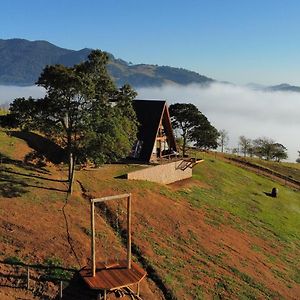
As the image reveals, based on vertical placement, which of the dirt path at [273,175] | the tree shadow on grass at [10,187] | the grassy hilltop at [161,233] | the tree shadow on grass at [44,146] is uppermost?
the tree shadow on grass at [44,146]

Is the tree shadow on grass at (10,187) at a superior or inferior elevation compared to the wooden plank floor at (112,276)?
superior

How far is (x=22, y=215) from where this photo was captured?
107ft

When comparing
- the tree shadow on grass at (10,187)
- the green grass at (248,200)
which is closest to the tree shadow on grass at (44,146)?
the tree shadow on grass at (10,187)

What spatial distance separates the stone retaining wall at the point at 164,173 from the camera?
155 ft

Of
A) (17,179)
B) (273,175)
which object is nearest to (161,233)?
(17,179)

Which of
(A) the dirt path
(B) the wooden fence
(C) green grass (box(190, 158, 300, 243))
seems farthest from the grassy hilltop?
(A) the dirt path

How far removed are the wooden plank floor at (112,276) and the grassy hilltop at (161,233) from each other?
6.40 ft

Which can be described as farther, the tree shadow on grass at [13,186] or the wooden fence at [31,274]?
the tree shadow on grass at [13,186]

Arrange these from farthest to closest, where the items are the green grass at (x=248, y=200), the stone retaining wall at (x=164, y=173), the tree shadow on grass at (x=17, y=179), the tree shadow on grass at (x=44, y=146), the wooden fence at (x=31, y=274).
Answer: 1. the green grass at (x=248, y=200)
2. the stone retaining wall at (x=164, y=173)
3. the tree shadow on grass at (x=44, y=146)
4. the tree shadow on grass at (x=17, y=179)
5. the wooden fence at (x=31, y=274)

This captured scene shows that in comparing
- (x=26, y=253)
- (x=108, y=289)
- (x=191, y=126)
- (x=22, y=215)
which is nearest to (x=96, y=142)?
(x=22, y=215)

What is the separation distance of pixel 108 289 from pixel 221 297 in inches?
375

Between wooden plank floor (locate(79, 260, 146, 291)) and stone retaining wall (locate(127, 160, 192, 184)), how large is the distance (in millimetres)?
18307

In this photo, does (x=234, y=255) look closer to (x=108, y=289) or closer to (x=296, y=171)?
(x=108, y=289)

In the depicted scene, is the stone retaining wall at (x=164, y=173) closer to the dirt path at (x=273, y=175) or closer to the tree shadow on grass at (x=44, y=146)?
the tree shadow on grass at (x=44, y=146)
